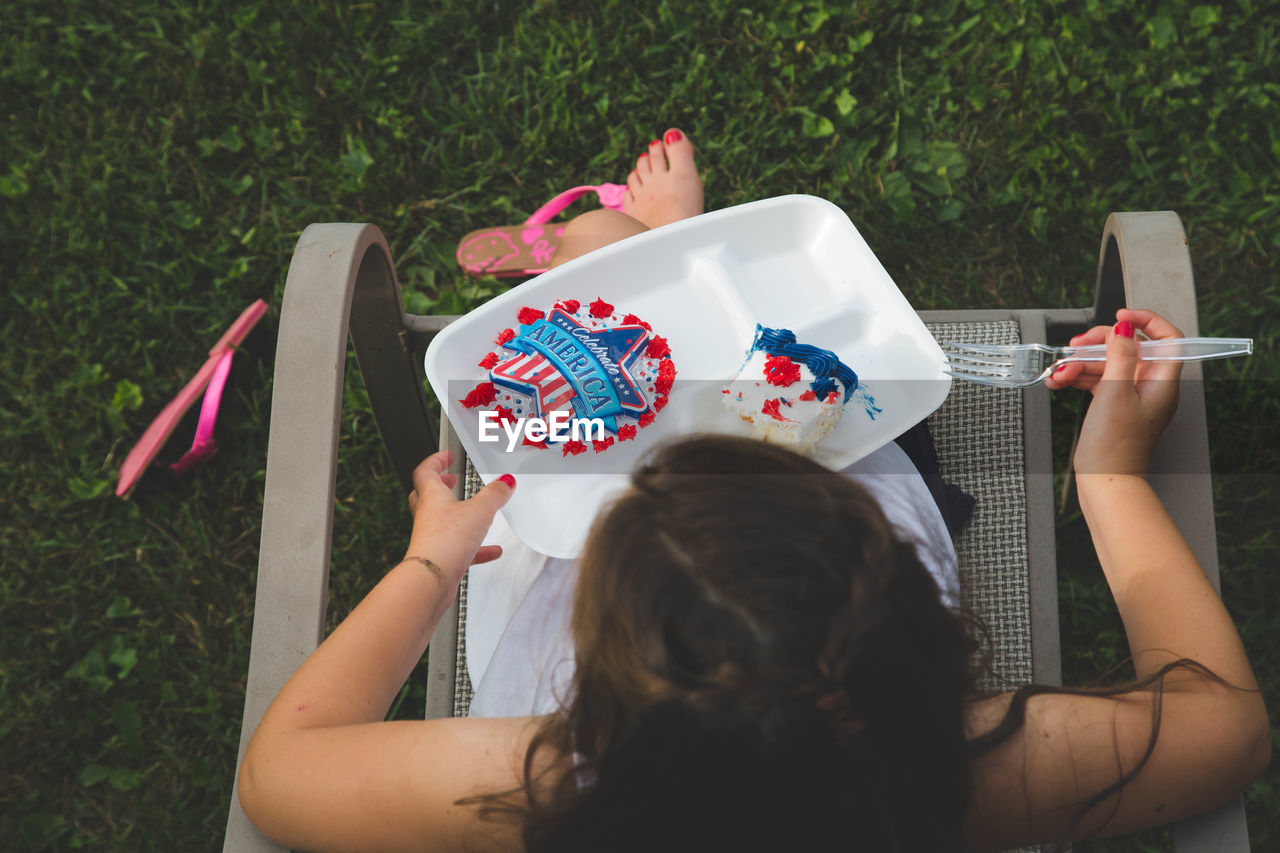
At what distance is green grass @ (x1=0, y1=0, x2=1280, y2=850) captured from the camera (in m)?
1.57

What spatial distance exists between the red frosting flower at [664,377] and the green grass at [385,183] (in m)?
0.81

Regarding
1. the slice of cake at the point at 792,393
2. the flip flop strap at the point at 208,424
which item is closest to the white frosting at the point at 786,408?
the slice of cake at the point at 792,393

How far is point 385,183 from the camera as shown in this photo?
1.76 metres

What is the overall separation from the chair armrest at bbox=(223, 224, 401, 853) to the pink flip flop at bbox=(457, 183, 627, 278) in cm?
64

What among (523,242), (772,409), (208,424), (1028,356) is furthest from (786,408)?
(208,424)

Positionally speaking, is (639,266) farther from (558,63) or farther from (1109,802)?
(558,63)

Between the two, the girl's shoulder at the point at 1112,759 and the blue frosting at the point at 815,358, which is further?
the blue frosting at the point at 815,358

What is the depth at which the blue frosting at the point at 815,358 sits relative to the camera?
891 mm

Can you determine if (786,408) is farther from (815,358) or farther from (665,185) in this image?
(665,185)

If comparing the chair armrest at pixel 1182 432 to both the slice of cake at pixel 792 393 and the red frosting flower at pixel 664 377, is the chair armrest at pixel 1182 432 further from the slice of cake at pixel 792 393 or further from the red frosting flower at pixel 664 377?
the red frosting flower at pixel 664 377

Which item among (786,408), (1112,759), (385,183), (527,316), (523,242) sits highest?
(385,183)

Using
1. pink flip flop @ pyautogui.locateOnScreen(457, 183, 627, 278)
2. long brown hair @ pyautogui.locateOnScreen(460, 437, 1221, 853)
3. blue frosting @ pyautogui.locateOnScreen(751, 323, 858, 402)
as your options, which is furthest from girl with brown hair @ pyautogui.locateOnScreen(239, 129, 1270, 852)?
pink flip flop @ pyautogui.locateOnScreen(457, 183, 627, 278)

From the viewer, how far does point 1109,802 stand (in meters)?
0.78

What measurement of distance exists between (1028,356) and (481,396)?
54 centimetres
